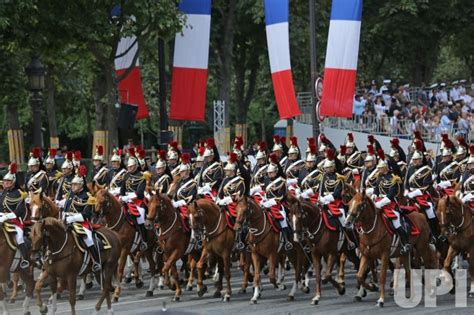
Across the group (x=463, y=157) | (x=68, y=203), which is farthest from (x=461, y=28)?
(x=68, y=203)

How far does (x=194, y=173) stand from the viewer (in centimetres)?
2612

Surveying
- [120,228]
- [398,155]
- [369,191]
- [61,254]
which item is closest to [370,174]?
[369,191]

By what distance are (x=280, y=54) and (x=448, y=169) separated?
1035 cm

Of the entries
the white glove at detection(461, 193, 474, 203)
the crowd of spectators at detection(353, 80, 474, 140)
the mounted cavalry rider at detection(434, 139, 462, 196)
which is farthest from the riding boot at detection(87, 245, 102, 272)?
the crowd of spectators at detection(353, 80, 474, 140)

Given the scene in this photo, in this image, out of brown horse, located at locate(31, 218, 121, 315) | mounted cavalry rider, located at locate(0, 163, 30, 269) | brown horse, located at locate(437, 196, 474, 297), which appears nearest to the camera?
brown horse, located at locate(31, 218, 121, 315)

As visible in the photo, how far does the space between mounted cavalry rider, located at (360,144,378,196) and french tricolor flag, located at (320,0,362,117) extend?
9420 mm

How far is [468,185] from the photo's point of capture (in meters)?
22.7

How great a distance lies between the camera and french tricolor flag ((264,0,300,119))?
34.4m

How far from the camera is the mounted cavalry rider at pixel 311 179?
23619mm

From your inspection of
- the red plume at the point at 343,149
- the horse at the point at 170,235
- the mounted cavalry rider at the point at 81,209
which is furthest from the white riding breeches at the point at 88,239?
the red plume at the point at 343,149

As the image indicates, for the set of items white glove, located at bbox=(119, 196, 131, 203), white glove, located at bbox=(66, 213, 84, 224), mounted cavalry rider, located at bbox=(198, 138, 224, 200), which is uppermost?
mounted cavalry rider, located at bbox=(198, 138, 224, 200)

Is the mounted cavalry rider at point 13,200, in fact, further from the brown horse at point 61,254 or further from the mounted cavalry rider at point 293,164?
the mounted cavalry rider at point 293,164

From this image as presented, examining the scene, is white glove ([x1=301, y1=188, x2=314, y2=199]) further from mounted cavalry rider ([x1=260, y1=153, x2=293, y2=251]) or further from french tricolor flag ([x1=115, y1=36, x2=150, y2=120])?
french tricolor flag ([x1=115, y1=36, x2=150, y2=120])

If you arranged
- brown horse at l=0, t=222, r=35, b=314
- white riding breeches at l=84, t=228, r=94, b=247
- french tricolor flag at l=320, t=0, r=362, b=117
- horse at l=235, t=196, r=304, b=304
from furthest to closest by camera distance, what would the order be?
french tricolor flag at l=320, t=0, r=362, b=117, horse at l=235, t=196, r=304, b=304, brown horse at l=0, t=222, r=35, b=314, white riding breeches at l=84, t=228, r=94, b=247
